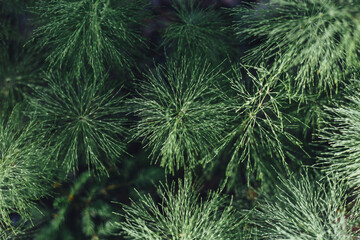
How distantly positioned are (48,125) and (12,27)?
0.36m

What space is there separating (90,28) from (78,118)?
0.77 feet

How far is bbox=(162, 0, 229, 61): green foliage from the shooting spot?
0.88 m

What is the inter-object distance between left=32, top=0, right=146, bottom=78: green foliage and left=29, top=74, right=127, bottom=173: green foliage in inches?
2.2

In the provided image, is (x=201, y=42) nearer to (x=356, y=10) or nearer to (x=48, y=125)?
(x=356, y=10)

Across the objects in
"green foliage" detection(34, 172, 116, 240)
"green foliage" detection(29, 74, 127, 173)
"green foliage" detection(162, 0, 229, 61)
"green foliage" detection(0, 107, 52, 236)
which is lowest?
"green foliage" detection(34, 172, 116, 240)

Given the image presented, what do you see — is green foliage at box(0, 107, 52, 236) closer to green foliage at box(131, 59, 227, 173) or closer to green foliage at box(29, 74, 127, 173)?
green foliage at box(29, 74, 127, 173)

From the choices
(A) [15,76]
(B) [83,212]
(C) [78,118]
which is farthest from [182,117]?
(A) [15,76]

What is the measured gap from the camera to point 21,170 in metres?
0.80

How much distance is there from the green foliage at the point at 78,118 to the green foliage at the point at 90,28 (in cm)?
5

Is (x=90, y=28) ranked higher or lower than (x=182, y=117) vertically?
higher

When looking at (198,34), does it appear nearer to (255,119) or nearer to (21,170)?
(255,119)

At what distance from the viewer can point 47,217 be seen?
3.00 ft

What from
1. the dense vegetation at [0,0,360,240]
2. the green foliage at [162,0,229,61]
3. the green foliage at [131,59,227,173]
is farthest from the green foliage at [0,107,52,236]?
the green foliage at [162,0,229,61]

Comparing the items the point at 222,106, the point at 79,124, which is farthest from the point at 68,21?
the point at 222,106
